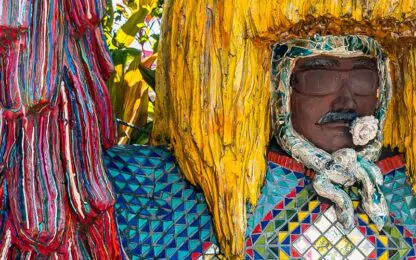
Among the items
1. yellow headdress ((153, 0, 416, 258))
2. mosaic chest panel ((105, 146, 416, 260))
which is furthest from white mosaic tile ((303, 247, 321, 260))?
yellow headdress ((153, 0, 416, 258))

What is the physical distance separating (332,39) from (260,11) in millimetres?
212

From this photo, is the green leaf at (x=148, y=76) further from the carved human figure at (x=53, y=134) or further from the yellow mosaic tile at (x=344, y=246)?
the yellow mosaic tile at (x=344, y=246)

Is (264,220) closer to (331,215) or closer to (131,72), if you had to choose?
(331,215)

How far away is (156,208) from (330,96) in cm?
46

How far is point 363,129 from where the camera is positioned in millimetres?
2885

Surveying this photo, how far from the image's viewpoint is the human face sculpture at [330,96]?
289 cm

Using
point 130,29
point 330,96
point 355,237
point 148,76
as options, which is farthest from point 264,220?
point 130,29

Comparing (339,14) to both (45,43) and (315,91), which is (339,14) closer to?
(315,91)

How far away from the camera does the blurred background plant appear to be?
3.95 meters

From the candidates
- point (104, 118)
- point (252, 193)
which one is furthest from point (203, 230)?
point (104, 118)

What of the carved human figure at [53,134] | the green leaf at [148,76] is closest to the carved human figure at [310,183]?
the carved human figure at [53,134]

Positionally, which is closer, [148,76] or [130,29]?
[148,76]

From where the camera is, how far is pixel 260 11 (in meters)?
2.74

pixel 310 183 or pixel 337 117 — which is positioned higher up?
pixel 337 117
